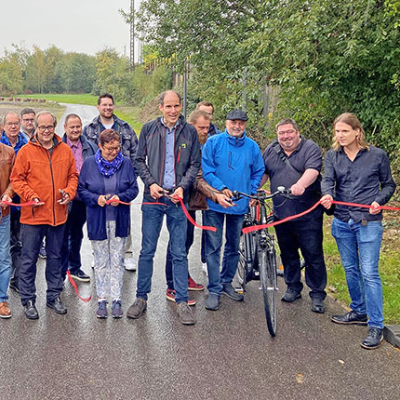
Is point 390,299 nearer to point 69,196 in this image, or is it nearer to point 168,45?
point 69,196

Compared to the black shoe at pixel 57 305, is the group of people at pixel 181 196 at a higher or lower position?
higher

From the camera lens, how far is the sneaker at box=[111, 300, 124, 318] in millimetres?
5406

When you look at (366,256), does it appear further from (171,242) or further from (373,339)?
(171,242)

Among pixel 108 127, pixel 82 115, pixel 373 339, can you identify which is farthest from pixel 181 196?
pixel 82 115

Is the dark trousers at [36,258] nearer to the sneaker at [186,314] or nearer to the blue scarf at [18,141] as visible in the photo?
the blue scarf at [18,141]

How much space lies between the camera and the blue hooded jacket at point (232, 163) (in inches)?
223

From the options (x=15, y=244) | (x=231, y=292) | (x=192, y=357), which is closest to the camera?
(x=192, y=357)

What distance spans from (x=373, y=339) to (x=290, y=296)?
129cm

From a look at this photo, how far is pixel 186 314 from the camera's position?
5359mm

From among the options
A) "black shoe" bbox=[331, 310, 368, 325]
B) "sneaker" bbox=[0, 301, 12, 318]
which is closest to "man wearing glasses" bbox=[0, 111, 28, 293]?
"sneaker" bbox=[0, 301, 12, 318]

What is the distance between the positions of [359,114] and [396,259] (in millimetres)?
3995

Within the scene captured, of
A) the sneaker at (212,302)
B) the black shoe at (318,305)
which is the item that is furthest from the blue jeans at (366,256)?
the sneaker at (212,302)

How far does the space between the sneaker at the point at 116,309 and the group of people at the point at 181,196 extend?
0.04 feet

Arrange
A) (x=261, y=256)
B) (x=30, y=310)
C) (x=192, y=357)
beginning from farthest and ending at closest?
(x=30, y=310), (x=261, y=256), (x=192, y=357)
